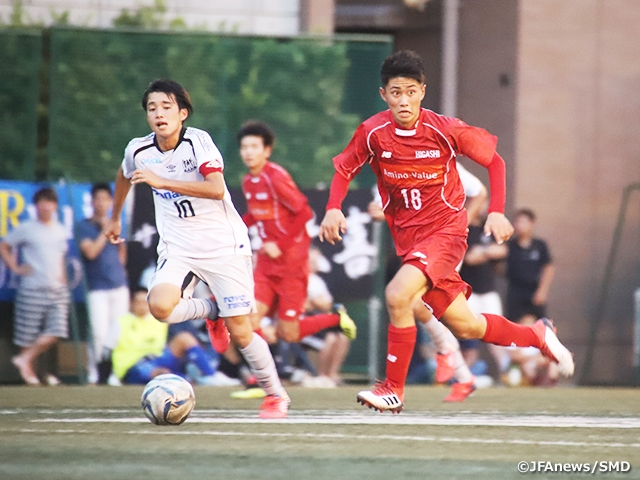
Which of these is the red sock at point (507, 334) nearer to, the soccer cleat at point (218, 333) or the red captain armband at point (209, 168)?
the soccer cleat at point (218, 333)

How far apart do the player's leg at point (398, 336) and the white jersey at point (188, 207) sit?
1117 mm

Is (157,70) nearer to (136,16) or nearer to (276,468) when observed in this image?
(136,16)

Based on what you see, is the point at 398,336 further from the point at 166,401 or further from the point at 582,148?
the point at 582,148

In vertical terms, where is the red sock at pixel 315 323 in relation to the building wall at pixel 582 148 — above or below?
below

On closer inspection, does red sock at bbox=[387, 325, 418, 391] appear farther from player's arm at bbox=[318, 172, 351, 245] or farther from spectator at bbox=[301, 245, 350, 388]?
spectator at bbox=[301, 245, 350, 388]

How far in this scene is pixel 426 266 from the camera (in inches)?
259

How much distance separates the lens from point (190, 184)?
6.68m

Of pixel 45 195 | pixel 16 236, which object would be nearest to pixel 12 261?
pixel 16 236

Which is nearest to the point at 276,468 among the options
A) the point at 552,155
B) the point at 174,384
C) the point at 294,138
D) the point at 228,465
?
the point at 228,465

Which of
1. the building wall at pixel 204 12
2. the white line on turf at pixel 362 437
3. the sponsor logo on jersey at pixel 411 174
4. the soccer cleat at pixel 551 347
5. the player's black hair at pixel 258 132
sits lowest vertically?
the white line on turf at pixel 362 437

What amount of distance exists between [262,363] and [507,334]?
1452 mm

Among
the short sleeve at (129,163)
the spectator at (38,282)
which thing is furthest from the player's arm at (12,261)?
the short sleeve at (129,163)

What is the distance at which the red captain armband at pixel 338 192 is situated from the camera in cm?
669

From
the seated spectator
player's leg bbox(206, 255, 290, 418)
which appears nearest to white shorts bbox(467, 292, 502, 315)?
the seated spectator
